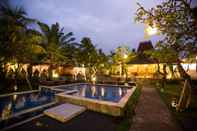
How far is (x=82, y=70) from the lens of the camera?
29016mm

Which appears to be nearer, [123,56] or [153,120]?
[153,120]

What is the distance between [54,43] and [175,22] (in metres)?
18.4

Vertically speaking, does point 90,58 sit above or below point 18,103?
above

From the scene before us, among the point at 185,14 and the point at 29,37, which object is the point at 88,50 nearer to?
the point at 29,37

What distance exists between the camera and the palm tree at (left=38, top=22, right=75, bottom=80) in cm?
2120

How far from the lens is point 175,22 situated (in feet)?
21.4

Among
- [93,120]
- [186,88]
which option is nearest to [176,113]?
[186,88]

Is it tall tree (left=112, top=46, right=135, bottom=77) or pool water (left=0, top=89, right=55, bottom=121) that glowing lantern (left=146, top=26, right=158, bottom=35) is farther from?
tall tree (left=112, top=46, right=135, bottom=77)

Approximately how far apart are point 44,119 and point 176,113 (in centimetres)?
610

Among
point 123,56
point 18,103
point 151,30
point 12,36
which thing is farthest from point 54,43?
point 151,30

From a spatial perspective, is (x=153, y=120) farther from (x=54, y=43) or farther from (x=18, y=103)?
(x=54, y=43)

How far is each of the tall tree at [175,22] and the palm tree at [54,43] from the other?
642 inches

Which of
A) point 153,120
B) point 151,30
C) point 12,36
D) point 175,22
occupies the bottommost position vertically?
point 153,120

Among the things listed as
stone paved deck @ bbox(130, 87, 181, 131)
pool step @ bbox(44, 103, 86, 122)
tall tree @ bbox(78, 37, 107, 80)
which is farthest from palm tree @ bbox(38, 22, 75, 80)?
stone paved deck @ bbox(130, 87, 181, 131)
